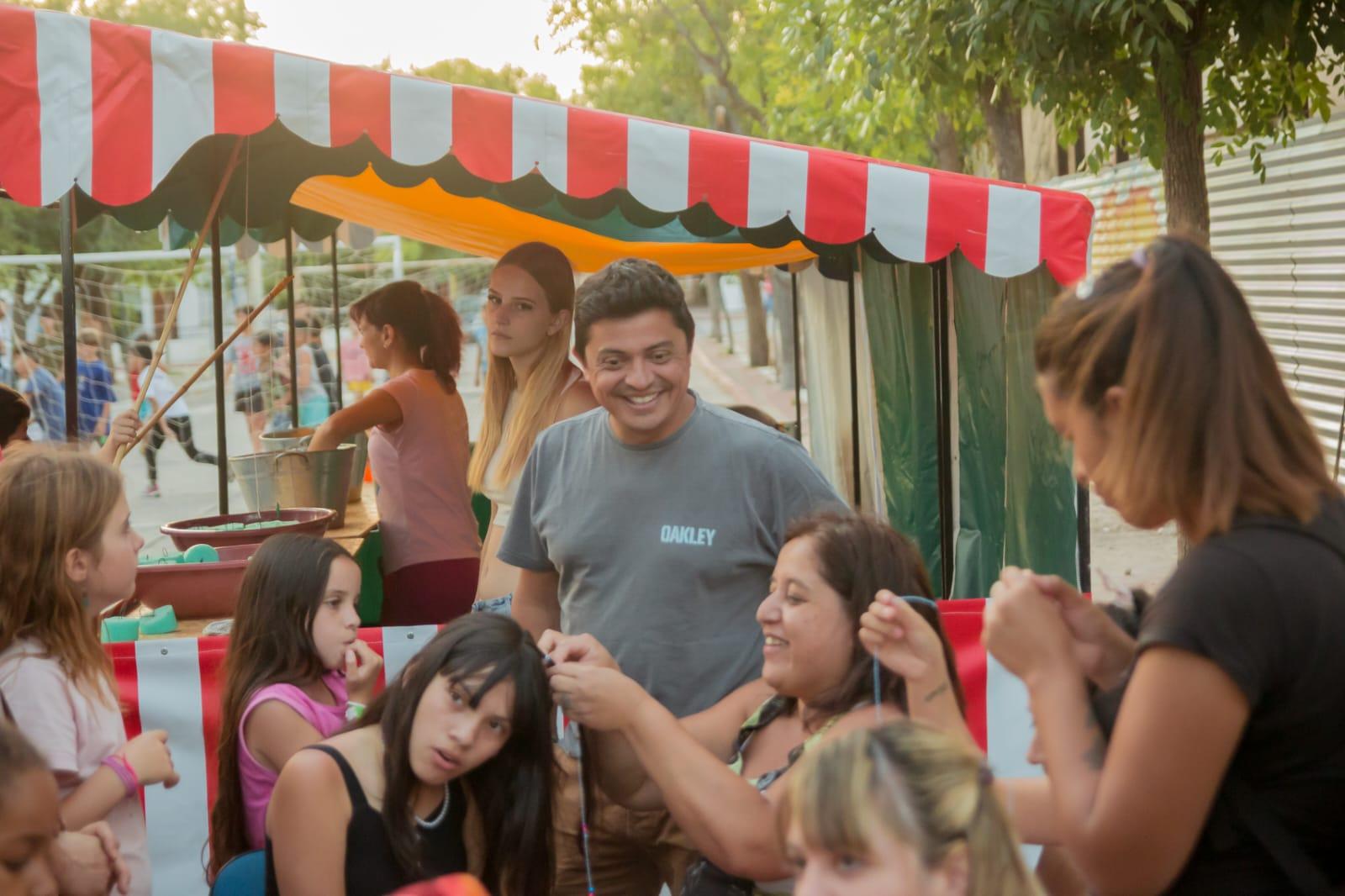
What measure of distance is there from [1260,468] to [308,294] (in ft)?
75.7

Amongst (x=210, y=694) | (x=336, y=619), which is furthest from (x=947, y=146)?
(x=336, y=619)

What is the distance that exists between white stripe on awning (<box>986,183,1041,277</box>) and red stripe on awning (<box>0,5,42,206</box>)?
3.23m

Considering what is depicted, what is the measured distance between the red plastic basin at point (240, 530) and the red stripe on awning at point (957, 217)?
2451mm

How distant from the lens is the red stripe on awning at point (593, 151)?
4.24 m

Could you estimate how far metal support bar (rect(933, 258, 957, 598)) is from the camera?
5.90 metres

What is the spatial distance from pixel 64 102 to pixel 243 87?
50cm

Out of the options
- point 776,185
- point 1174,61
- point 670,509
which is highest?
point 1174,61

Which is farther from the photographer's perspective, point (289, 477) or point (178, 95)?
point (289, 477)

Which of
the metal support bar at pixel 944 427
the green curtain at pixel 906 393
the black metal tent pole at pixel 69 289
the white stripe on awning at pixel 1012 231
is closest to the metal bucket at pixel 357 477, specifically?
the black metal tent pole at pixel 69 289

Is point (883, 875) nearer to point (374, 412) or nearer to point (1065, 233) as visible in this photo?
point (374, 412)

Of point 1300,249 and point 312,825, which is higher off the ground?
point 1300,249

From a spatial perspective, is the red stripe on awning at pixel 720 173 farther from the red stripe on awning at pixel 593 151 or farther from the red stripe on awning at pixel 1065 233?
the red stripe on awning at pixel 1065 233

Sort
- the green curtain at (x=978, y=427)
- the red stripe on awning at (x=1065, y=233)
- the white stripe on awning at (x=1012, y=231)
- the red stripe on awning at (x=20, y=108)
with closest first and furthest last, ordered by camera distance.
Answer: the red stripe on awning at (x=20, y=108) < the white stripe on awning at (x=1012, y=231) < the red stripe on awning at (x=1065, y=233) < the green curtain at (x=978, y=427)

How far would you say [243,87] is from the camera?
156 inches
